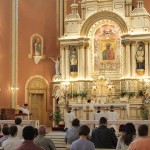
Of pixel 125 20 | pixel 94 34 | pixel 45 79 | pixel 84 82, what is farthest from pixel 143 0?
pixel 45 79

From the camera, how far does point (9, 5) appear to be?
83.1ft

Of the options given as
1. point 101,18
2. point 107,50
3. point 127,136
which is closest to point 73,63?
point 107,50

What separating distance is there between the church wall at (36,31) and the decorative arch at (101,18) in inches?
89.1

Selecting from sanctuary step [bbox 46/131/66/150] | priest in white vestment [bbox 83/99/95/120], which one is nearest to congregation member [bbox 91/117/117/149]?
sanctuary step [bbox 46/131/66/150]

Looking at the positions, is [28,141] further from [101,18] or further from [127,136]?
[101,18]

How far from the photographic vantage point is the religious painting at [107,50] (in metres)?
23.5

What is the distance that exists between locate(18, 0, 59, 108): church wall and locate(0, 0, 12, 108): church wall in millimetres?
702

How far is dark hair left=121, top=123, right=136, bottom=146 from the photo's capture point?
7.37m

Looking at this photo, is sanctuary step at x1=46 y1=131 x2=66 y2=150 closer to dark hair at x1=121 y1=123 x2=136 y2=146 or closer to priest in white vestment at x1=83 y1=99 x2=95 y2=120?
priest in white vestment at x1=83 y1=99 x2=95 y2=120

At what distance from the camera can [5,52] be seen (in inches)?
973

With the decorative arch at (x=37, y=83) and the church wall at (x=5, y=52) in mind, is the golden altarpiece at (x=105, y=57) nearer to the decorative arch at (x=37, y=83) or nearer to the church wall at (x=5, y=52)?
the decorative arch at (x=37, y=83)

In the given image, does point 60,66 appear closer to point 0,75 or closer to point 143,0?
point 0,75

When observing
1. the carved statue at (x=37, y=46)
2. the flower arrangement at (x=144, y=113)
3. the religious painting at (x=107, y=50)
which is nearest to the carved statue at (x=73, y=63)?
the religious painting at (x=107, y=50)

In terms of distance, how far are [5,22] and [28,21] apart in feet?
4.64
